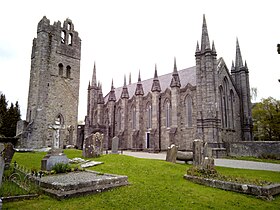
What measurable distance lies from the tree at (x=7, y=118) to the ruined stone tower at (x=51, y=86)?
11.7 metres

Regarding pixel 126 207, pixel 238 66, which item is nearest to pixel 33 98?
pixel 126 207

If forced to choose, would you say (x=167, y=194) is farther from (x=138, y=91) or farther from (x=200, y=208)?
(x=138, y=91)

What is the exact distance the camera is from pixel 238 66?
1351 inches

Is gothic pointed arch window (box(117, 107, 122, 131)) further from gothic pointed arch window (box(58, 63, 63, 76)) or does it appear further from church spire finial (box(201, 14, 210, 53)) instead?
church spire finial (box(201, 14, 210, 53))

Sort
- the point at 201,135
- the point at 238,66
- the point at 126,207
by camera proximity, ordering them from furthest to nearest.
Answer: the point at 238,66 → the point at 201,135 → the point at 126,207

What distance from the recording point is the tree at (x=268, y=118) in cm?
3721

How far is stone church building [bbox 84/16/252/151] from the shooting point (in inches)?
1088

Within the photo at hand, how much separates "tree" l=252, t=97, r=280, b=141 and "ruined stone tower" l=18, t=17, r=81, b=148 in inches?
1292

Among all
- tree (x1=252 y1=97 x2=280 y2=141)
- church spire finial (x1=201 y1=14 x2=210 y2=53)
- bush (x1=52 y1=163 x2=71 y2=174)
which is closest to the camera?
bush (x1=52 y1=163 x2=71 y2=174)

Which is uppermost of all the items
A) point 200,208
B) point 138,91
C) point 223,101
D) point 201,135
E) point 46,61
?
point 46,61

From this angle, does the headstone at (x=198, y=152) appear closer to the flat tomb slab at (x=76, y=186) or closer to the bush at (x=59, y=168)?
the flat tomb slab at (x=76, y=186)

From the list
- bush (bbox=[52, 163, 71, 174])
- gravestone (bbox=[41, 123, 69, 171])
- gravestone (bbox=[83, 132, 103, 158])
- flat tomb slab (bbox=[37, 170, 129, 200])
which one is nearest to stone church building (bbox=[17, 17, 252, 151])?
gravestone (bbox=[83, 132, 103, 158])

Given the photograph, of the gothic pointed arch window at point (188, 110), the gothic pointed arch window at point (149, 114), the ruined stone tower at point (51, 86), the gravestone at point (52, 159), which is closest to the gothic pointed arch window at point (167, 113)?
the gothic pointed arch window at point (188, 110)

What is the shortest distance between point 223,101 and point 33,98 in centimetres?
2721
